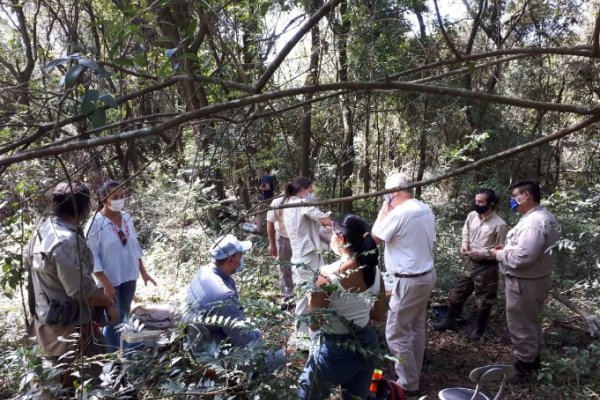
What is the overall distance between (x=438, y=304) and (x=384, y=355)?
11.3 ft

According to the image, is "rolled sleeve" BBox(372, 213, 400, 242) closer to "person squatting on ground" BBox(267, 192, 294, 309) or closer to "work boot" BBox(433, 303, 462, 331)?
"work boot" BBox(433, 303, 462, 331)

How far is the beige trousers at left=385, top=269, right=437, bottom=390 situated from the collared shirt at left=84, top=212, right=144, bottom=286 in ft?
7.38

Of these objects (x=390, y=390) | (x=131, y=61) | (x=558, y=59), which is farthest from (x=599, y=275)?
(x=558, y=59)

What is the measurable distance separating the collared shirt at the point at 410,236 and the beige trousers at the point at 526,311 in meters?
0.93

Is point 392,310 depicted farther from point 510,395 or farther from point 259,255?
point 259,255

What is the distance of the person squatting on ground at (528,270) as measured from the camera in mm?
4141

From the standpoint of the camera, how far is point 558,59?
9.96m

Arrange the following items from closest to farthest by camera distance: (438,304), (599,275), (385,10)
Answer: (599,275)
(438,304)
(385,10)

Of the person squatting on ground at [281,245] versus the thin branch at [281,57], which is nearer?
the thin branch at [281,57]

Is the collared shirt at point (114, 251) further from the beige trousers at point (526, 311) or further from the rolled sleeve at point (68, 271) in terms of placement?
the beige trousers at point (526, 311)

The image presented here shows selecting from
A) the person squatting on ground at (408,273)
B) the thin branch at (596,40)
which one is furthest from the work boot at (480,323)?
A: the thin branch at (596,40)

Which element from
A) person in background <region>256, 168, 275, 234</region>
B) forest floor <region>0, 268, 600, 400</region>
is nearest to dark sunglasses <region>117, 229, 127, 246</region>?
forest floor <region>0, 268, 600, 400</region>

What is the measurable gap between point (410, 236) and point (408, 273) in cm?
29

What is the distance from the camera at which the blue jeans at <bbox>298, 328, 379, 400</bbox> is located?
256 centimetres
